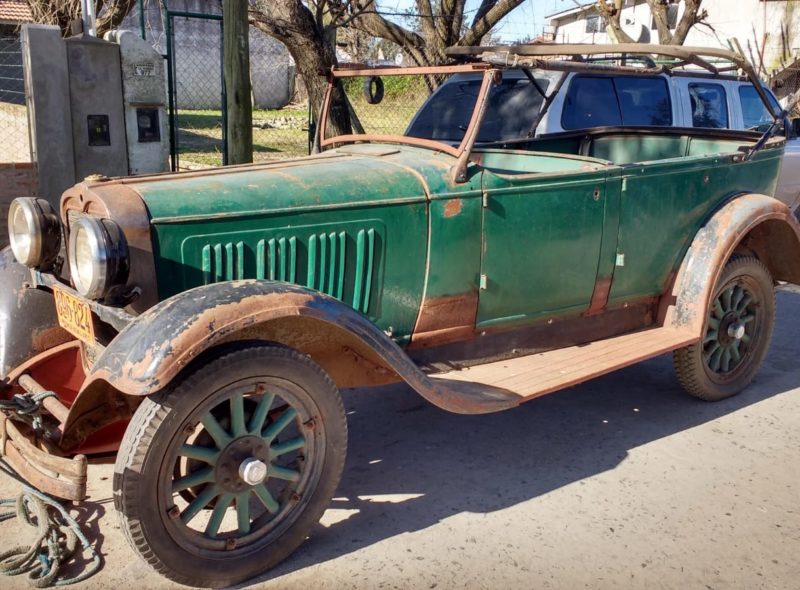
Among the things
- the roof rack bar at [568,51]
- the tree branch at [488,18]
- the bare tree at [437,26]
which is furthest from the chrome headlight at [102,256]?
the tree branch at [488,18]

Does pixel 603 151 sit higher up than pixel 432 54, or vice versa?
pixel 432 54

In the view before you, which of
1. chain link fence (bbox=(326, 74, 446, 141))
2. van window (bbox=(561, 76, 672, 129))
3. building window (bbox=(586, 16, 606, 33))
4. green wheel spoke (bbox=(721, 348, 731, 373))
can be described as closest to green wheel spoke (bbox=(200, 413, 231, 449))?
green wheel spoke (bbox=(721, 348, 731, 373))

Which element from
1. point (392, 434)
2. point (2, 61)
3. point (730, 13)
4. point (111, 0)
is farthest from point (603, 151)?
point (730, 13)

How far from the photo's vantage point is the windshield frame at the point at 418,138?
346 cm

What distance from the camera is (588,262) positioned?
3910 mm

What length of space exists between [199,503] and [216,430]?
268mm

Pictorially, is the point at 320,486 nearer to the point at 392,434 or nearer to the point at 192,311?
the point at 192,311

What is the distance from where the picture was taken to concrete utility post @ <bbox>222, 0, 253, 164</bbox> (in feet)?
18.7

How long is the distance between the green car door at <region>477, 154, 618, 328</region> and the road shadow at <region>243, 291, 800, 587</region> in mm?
683

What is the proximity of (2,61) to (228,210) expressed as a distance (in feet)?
46.4

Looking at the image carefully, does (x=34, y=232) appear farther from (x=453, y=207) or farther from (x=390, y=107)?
(x=390, y=107)

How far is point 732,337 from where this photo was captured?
448 centimetres

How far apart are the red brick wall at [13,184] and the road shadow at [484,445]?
393 centimetres

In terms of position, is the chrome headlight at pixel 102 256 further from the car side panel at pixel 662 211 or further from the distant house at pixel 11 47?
the distant house at pixel 11 47
